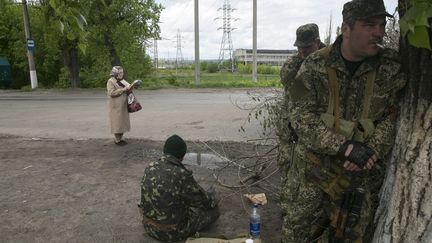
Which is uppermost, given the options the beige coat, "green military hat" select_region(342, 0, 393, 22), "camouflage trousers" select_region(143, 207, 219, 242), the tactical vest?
"green military hat" select_region(342, 0, 393, 22)

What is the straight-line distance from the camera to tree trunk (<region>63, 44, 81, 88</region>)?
71.6 ft

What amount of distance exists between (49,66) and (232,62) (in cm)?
2637

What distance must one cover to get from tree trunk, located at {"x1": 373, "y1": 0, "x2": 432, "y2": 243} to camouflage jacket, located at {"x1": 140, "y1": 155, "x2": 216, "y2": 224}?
5.83 ft

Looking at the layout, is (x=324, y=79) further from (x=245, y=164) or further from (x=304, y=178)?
(x=245, y=164)

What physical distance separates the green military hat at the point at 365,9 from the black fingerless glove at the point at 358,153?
0.73m

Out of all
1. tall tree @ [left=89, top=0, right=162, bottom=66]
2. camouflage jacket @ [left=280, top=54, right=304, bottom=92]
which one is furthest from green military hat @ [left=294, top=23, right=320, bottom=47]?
tall tree @ [left=89, top=0, right=162, bottom=66]

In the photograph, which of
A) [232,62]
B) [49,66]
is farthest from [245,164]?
[232,62]

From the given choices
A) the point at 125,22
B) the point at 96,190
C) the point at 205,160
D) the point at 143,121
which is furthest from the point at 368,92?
the point at 125,22

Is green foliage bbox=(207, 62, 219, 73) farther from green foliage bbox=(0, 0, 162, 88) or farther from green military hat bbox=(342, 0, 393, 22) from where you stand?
green military hat bbox=(342, 0, 393, 22)

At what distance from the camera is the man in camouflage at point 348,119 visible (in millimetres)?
2330

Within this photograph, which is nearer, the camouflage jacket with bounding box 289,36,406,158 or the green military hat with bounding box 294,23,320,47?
the camouflage jacket with bounding box 289,36,406,158

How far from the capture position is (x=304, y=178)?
2713mm

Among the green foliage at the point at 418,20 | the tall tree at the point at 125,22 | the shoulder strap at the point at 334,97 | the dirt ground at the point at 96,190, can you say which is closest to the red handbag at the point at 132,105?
the dirt ground at the point at 96,190

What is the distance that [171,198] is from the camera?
3521mm
